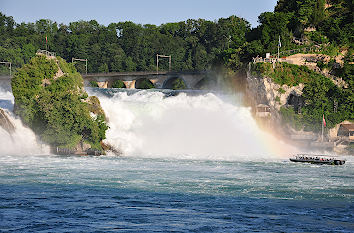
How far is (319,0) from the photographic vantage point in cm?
9525

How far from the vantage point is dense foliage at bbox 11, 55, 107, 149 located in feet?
221

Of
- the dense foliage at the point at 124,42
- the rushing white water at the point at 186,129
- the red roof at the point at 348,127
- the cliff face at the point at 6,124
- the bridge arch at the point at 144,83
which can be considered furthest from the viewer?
the dense foliage at the point at 124,42

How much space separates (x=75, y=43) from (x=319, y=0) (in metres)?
75.8

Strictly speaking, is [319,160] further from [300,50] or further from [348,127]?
[300,50]

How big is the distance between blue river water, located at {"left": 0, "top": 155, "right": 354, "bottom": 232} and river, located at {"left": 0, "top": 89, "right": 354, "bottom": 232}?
0.07 meters

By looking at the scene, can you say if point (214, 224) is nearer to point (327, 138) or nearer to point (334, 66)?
point (327, 138)

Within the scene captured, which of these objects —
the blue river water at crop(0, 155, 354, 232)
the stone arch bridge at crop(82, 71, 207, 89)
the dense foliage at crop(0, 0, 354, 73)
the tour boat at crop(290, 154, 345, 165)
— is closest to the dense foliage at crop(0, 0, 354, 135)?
the dense foliage at crop(0, 0, 354, 73)

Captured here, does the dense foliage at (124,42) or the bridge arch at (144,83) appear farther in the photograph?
the dense foliage at (124,42)

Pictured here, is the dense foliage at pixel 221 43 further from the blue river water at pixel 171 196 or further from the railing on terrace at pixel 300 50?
the blue river water at pixel 171 196

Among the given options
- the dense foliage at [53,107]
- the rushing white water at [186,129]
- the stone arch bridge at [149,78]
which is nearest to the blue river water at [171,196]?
the dense foliage at [53,107]

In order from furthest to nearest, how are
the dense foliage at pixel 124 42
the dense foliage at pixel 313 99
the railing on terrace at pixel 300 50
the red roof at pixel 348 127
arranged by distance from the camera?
1. the dense foliage at pixel 124 42
2. the railing on terrace at pixel 300 50
3. the dense foliage at pixel 313 99
4. the red roof at pixel 348 127

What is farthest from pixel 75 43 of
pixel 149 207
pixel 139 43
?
pixel 149 207

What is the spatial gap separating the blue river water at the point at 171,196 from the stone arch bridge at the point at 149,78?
57930mm

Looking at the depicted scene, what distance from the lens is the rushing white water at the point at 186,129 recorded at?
236 ft
